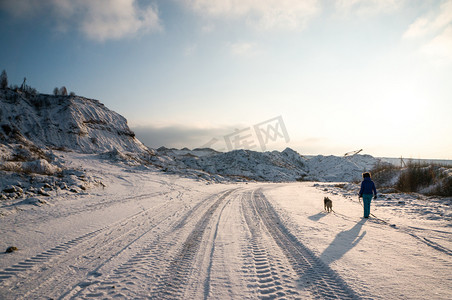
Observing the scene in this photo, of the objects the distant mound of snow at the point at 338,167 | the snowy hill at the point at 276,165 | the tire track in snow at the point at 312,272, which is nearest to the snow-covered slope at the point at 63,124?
the snowy hill at the point at 276,165

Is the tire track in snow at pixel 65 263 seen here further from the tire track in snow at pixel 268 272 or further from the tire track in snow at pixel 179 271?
the tire track in snow at pixel 268 272

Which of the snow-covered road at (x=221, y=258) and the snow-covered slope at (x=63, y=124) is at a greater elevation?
the snow-covered slope at (x=63, y=124)

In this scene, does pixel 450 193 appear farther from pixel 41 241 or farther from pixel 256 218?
pixel 41 241

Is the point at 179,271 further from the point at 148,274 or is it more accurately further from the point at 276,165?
the point at 276,165

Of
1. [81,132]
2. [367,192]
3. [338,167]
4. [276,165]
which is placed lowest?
[367,192]

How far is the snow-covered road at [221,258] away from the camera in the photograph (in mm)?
3449

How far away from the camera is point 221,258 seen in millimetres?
4695

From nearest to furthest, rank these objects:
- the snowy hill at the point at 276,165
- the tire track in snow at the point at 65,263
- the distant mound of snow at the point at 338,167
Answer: the tire track in snow at the point at 65,263, the snowy hill at the point at 276,165, the distant mound of snow at the point at 338,167

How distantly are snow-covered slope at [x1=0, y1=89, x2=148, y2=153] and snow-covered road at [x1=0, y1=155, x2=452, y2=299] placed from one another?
117 feet

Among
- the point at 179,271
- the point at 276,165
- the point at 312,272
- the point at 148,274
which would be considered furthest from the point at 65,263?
the point at 276,165

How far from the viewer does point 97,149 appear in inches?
1592

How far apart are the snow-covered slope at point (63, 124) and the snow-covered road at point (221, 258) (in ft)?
117

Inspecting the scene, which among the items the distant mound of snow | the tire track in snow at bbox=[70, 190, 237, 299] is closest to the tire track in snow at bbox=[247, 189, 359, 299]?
the tire track in snow at bbox=[70, 190, 237, 299]

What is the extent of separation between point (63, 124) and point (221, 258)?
48.9 meters
